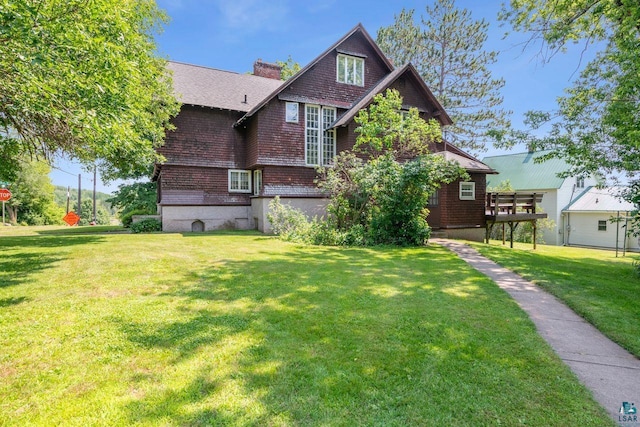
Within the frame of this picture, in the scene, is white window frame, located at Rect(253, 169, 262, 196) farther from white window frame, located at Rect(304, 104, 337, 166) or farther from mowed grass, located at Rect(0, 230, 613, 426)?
mowed grass, located at Rect(0, 230, 613, 426)

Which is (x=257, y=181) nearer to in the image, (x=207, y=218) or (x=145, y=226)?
(x=207, y=218)

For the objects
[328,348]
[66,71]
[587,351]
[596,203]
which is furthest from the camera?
[596,203]

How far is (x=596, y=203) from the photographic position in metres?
26.4

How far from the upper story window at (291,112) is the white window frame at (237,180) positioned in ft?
12.8

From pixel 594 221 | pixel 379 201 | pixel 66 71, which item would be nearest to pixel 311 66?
pixel 379 201

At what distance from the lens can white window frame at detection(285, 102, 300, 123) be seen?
16047 mm

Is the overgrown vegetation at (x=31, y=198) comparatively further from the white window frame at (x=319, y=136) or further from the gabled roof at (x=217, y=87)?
the white window frame at (x=319, y=136)

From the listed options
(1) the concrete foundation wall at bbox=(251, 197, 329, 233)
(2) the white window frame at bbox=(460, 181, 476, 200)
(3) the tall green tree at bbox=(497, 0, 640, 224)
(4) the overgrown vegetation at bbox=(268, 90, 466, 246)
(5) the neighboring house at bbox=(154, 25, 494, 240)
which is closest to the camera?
(3) the tall green tree at bbox=(497, 0, 640, 224)

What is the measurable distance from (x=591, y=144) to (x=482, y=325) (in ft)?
32.0

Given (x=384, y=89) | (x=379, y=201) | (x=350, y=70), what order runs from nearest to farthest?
(x=379, y=201)
(x=384, y=89)
(x=350, y=70)

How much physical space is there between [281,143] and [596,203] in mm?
27104

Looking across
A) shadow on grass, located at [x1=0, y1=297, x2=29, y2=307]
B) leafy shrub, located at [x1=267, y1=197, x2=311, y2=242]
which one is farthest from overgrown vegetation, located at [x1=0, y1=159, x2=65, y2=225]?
shadow on grass, located at [x1=0, y1=297, x2=29, y2=307]

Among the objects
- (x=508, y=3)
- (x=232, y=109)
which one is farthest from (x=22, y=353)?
(x=508, y=3)

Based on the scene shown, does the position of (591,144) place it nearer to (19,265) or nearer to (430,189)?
(430,189)
